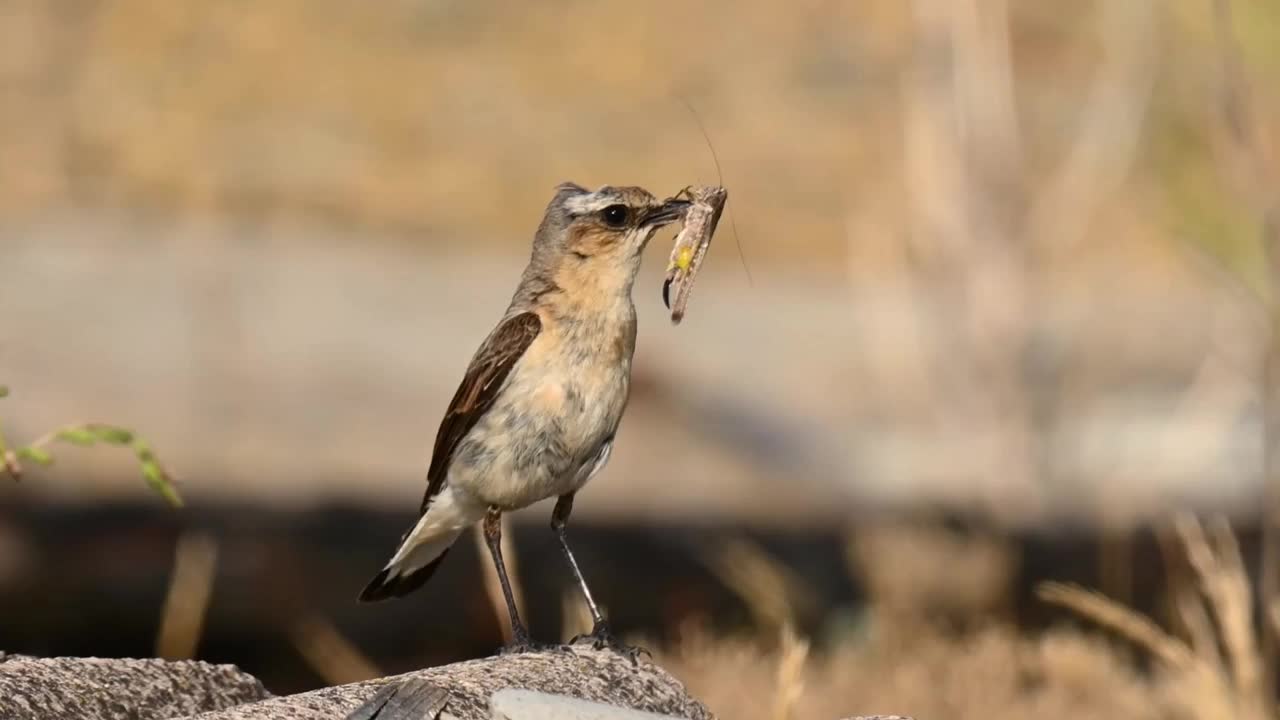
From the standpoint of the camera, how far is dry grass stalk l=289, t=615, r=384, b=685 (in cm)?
739

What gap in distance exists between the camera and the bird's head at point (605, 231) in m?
4.50

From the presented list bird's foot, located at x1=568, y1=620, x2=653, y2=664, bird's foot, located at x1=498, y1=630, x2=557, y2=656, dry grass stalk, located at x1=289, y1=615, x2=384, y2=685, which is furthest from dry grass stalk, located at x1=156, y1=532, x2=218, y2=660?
bird's foot, located at x1=568, y1=620, x2=653, y2=664

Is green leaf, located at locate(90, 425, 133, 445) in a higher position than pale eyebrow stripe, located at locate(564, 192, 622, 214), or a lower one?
lower

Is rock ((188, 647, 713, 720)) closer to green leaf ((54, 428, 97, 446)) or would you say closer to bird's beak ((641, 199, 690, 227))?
green leaf ((54, 428, 97, 446))

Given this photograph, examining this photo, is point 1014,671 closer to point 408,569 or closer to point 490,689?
point 408,569

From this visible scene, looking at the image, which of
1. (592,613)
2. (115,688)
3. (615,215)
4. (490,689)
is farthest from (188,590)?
(490,689)

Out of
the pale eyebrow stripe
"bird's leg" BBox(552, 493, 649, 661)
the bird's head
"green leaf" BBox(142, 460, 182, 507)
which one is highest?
the pale eyebrow stripe

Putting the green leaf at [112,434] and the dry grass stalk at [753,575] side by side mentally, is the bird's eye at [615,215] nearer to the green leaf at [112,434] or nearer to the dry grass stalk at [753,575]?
the green leaf at [112,434]

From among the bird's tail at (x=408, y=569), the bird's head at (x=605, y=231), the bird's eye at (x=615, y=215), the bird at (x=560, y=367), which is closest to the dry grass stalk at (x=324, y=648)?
the bird's tail at (x=408, y=569)

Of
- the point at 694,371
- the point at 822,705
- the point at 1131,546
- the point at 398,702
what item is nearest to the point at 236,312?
the point at 694,371

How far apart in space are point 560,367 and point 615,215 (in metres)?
0.33

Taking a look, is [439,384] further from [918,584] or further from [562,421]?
[562,421]

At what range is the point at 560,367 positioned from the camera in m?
4.48

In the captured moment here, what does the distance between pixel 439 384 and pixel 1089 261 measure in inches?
282
